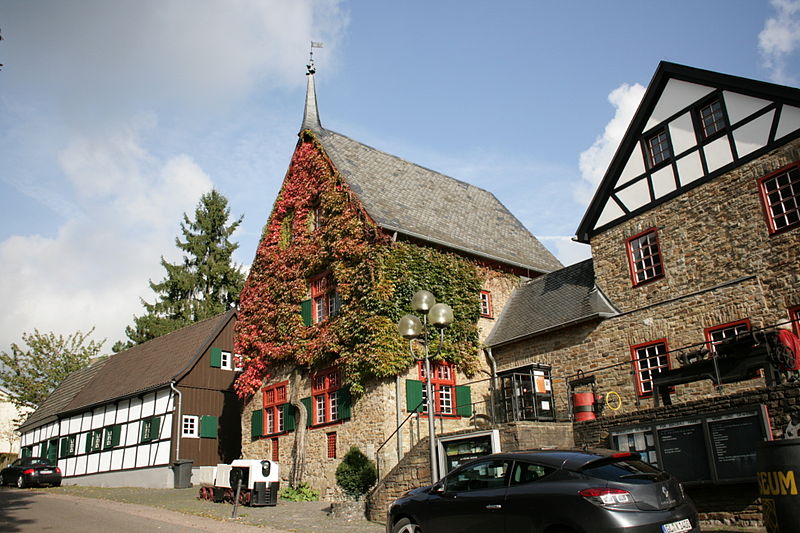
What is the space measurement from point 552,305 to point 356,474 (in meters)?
7.60

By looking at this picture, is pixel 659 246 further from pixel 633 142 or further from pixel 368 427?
pixel 368 427

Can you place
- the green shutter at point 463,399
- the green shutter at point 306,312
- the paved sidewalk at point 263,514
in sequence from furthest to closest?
the green shutter at point 306,312
the green shutter at point 463,399
the paved sidewalk at point 263,514

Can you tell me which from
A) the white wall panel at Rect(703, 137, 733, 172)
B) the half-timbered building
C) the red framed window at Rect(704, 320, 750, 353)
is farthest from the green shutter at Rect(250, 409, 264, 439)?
the white wall panel at Rect(703, 137, 733, 172)

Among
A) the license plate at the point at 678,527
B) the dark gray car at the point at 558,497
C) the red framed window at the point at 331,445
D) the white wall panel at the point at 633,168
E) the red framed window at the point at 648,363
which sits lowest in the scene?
the license plate at the point at 678,527

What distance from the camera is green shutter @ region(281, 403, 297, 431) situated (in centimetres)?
2147

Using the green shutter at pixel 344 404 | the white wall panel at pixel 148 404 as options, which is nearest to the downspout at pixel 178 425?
the white wall panel at pixel 148 404

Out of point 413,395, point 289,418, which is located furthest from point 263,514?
point 289,418

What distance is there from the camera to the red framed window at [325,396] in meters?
20.3

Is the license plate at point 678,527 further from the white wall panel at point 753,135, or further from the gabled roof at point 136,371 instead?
the gabled roof at point 136,371

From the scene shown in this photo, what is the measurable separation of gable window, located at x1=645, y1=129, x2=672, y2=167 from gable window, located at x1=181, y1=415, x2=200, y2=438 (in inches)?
796

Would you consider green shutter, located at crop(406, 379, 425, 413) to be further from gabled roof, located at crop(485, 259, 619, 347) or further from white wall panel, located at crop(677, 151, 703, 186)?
white wall panel, located at crop(677, 151, 703, 186)

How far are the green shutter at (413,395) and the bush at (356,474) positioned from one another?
189cm

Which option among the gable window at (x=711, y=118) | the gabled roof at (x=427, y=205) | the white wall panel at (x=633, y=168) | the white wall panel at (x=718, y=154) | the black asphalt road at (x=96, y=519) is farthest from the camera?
the gabled roof at (x=427, y=205)

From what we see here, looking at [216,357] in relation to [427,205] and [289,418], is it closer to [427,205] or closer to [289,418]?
[289,418]
